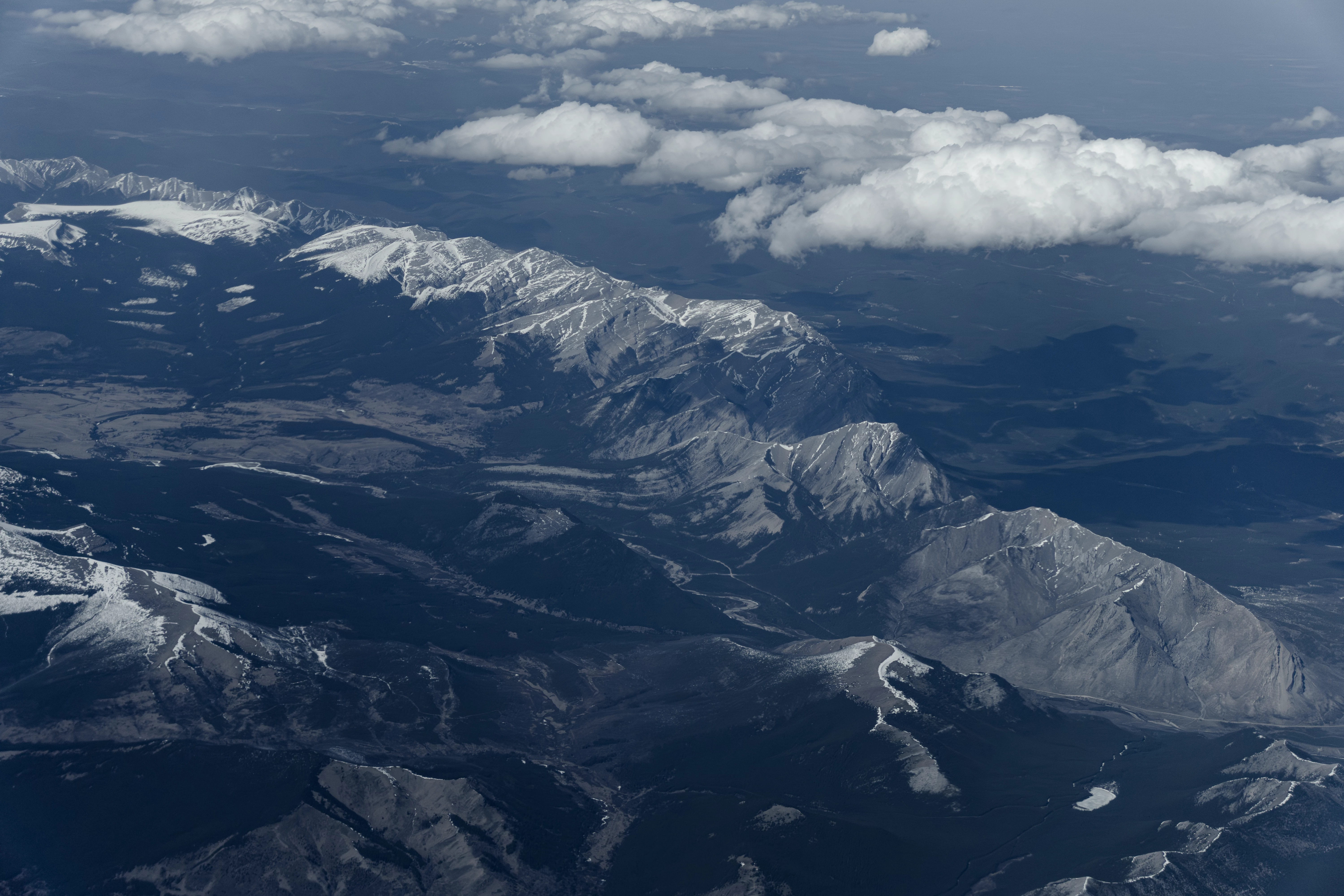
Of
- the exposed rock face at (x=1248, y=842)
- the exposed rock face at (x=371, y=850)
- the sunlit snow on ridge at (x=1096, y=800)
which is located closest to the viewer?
the exposed rock face at (x=371, y=850)

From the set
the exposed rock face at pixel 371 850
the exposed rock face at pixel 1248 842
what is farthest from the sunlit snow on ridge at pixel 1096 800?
the exposed rock face at pixel 371 850

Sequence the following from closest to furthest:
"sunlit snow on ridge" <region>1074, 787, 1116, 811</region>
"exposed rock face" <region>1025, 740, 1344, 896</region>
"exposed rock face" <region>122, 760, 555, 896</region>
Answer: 1. "exposed rock face" <region>122, 760, 555, 896</region>
2. "exposed rock face" <region>1025, 740, 1344, 896</region>
3. "sunlit snow on ridge" <region>1074, 787, 1116, 811</region>

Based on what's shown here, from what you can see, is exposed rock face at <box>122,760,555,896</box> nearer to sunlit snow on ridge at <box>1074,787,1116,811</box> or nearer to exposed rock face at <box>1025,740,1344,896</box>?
exposed rock face at <box>1025,740,1344,896</box>

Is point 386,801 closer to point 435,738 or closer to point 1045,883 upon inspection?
point 435,738

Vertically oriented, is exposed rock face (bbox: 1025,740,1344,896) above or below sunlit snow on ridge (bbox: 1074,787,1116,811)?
above

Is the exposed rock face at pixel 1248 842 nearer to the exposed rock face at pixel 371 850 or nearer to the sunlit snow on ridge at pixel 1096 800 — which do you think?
the sunlit snow on ridge at pixel 1096 800

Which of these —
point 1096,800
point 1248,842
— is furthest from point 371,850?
point 1248,842

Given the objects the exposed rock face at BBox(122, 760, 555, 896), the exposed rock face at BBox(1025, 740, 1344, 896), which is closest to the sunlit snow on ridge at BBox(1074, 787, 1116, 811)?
the exposed rock face at BBox(1025, 740, 1344, 896)

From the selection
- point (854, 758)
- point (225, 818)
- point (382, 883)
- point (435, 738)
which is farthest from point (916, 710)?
point (225, 818)

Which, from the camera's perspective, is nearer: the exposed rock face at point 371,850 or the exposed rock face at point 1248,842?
the exposed rock face at point 371,850

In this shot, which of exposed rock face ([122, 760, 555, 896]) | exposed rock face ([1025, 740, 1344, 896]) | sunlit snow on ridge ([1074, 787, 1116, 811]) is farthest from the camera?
sunlit snow on ridge ([1074, 787, 1116, 811])

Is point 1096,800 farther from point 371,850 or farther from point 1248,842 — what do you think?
point 371,850
